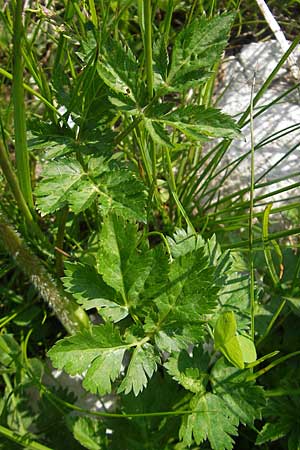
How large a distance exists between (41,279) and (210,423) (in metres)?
0.55

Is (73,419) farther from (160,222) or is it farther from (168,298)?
(160,222)

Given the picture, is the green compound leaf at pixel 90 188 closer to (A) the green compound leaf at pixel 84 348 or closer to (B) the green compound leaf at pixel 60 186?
(B) the green compound leaf at pixel 60 186

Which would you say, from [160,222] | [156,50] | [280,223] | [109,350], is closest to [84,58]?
[156,50]

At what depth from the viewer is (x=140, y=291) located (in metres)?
1.25

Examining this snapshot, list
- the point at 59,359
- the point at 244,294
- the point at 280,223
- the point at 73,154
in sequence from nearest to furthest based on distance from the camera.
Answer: the point at 59,359 → the point at 73,154 → the point at 244,294 → the point at 280,223

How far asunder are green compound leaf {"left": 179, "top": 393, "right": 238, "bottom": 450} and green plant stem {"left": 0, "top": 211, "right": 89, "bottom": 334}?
390 millimetres

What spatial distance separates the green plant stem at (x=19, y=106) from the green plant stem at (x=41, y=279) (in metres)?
0.16

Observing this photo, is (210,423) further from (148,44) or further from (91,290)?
(148,44)

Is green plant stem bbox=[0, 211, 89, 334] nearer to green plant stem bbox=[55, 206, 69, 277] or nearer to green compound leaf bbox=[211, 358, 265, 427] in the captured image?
green plant stem bbox=[55, 206, 69, 277]

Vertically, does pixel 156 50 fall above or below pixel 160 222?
above

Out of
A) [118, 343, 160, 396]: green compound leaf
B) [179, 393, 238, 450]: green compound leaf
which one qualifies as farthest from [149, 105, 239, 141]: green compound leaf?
[179, 393, 238, 450]: green compound leaf

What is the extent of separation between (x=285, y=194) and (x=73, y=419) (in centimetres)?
107

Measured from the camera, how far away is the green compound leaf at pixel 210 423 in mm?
1274

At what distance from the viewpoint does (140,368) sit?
3.92 feet
